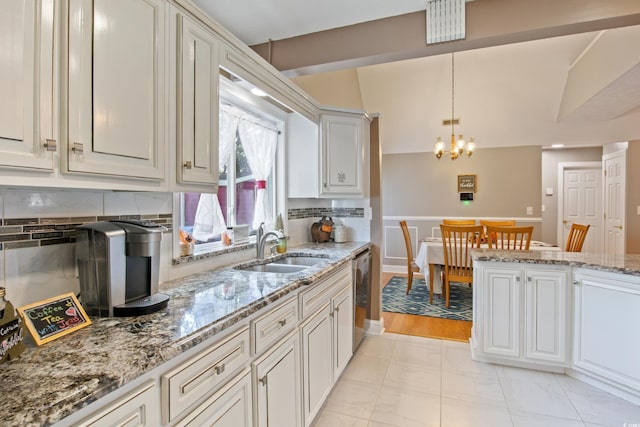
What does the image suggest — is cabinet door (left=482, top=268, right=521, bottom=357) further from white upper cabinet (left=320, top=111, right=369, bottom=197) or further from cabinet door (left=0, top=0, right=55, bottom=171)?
cabinet door (left=0, top=0, right=55, bottom=171)

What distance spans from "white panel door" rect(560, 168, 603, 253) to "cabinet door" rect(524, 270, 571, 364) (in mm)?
4967

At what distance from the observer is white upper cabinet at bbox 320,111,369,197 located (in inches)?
116

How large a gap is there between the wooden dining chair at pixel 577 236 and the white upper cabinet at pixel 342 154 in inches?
97.2

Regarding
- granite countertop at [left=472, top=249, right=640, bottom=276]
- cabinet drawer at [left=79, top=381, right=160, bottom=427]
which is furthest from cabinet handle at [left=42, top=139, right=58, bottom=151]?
granite countertop at [left=472, top=249, right=640, bottom=276]

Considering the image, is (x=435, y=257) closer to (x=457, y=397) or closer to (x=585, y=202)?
(x=457, y=397)

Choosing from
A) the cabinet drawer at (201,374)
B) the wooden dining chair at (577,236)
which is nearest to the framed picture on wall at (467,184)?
the wooden dining chair at (577,236)

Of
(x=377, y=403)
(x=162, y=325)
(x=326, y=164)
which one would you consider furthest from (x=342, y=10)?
(x=377, y=403)

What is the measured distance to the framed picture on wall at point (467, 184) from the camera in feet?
19.3

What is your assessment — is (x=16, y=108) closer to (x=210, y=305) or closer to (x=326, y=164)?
(x=210, y=305)

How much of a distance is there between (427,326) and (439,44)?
268 centimetres

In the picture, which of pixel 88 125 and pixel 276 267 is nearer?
pixel 88 125

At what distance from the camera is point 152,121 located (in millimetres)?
1220

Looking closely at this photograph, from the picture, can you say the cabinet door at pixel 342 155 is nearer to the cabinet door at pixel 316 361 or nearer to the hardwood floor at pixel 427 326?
the cabinet door at pixel 316 361

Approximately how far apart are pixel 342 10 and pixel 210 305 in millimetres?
2002
